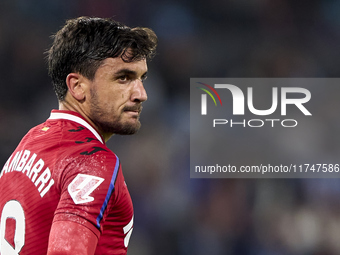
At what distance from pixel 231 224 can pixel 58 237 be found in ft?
9.10

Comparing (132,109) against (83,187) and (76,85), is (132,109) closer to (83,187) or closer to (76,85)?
(76,85)

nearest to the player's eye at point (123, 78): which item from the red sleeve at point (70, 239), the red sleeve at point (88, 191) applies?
the red sleeve at point (88, 191)

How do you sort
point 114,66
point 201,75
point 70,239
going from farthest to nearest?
1. point 201,75
2. point 114,66
3. point 70,239

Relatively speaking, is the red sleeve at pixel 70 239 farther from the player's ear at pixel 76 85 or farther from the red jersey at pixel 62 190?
the player's ear at pixel 76 85

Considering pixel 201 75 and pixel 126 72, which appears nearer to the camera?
pixel 126 72

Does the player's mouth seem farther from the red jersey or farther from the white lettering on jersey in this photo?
the white lettering on jersey

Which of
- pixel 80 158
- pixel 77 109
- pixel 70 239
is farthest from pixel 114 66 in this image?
pixel 70 239

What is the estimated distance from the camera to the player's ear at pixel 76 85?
121 centimetres

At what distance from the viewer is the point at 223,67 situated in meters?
3.63

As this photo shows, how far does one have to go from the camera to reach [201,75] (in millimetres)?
3627

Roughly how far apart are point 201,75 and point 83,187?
2802mm

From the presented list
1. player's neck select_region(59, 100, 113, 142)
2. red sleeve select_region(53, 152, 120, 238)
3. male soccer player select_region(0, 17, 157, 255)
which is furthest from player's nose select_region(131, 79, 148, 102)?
red sleeve select_region(53, 152, 120, 238)

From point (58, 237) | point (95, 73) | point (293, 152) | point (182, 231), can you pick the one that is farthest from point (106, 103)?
point (293, 152)

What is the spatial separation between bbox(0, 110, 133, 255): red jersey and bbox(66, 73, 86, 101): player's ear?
0.06 metres
